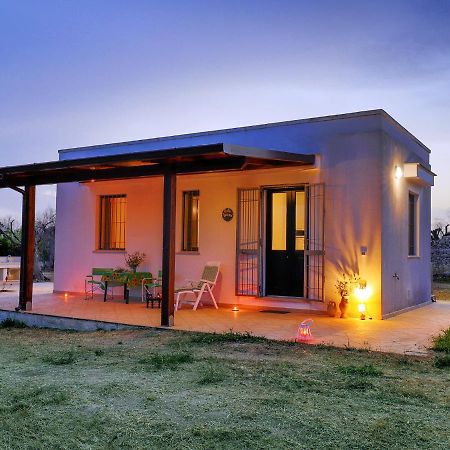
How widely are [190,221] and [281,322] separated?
139 inches

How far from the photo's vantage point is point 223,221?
10.4m

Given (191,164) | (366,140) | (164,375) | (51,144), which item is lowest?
A: (164,375)

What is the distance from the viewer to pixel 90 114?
15.4 meters

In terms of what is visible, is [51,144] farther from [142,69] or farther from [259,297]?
[259,297]

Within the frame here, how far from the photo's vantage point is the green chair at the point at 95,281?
36.5ft

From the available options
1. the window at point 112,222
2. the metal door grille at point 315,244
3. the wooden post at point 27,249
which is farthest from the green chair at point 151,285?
the metal door grille at point 315,244

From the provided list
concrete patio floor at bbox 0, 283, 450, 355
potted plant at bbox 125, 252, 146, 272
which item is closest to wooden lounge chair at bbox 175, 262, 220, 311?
concrete patio floor at bbox 0, 283, 450, 355

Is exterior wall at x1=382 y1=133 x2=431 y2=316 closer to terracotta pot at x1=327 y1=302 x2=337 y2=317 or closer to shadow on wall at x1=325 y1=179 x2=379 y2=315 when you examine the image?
shadow on wall at x1=325 y1=179 x2=379 y2=315

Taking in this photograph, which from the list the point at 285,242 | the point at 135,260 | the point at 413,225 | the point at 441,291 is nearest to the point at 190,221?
the point at 135,260

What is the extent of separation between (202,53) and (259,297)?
5509 mm

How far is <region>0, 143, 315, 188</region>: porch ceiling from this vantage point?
732 cm

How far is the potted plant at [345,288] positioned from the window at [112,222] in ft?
16.5

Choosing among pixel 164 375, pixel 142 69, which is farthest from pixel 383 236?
pixel 142 69

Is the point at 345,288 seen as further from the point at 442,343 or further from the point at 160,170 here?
the point at 160,170
